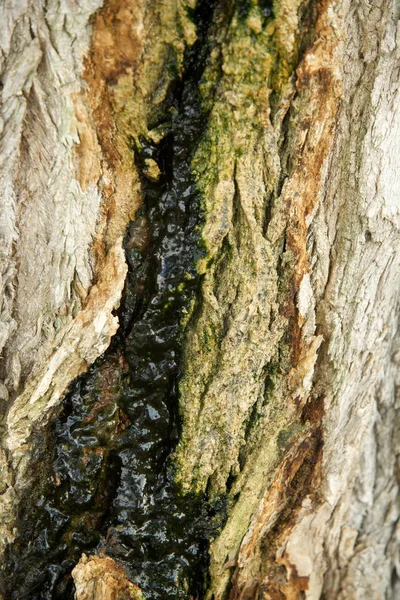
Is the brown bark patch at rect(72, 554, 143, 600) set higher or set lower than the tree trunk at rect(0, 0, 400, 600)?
lower

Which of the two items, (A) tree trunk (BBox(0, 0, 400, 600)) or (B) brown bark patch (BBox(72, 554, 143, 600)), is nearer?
(A) tree trunk (BBox(0, 0, 400, 600))

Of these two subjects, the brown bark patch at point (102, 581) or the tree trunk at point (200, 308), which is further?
the brown bark patch at point (102, 581)

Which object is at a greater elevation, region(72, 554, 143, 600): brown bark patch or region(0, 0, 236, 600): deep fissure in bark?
region(0, 0, 236, 600): deep fissure in bark

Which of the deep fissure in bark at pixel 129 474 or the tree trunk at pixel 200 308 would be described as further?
the deep fissure in bark at pixel 129 474

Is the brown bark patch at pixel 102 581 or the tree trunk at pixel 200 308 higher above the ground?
the tree trunk at pixel 200 308

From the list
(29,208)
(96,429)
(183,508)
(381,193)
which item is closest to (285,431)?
(183,508)

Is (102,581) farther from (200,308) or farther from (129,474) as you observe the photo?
(200,308)

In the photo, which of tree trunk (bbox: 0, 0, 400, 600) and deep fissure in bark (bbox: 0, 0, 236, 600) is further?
deep fissure in bark (bbox: 0, 0, 236, 600)

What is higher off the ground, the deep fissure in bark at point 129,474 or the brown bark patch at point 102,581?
the deep fissure in bark at point 129,474

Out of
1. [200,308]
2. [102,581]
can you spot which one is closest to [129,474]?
[102,581]
